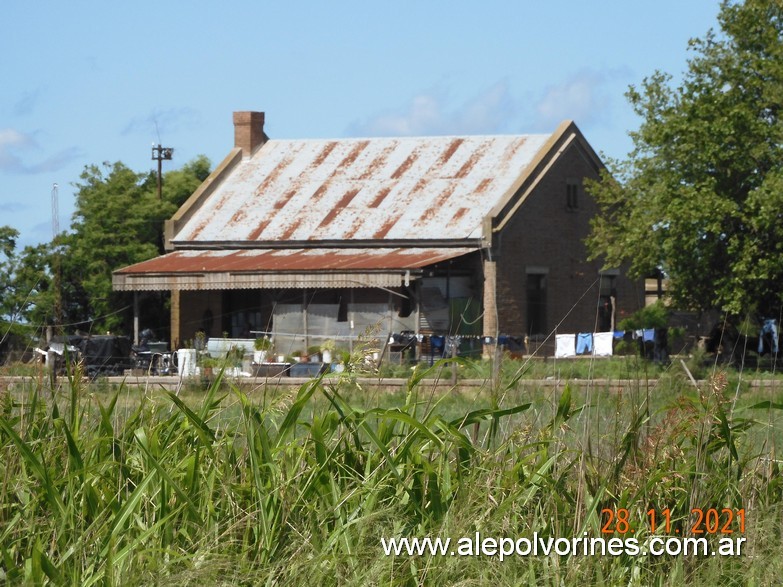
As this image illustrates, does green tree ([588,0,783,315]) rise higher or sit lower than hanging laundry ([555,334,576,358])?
higher

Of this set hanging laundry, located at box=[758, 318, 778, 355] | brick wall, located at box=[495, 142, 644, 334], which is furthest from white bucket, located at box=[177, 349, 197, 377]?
brick wall, located at box=[495, 142, 644, 334]

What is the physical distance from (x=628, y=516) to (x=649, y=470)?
0.27 meters

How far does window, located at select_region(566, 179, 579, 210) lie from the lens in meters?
36.3

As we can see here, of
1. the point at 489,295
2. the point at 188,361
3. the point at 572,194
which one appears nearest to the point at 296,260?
the point at 489,295

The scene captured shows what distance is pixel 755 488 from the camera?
23.2 feet

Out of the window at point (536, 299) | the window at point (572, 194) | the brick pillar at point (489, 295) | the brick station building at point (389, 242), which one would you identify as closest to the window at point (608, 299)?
the brick station building at point (389, 242)

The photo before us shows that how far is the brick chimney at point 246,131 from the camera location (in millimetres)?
40156

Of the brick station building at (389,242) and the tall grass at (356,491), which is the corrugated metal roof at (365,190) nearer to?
the brick station building at (389,242)

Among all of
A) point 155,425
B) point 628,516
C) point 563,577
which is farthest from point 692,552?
point 155,425

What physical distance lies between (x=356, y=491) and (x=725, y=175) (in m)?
22.4

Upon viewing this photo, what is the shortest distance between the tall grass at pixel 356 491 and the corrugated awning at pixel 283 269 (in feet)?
76.6

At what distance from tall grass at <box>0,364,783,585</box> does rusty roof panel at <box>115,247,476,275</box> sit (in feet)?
76.5

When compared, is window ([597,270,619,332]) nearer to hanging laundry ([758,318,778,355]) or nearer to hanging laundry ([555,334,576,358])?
hanging laundry ([758,318,778,355])

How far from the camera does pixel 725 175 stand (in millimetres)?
27406
